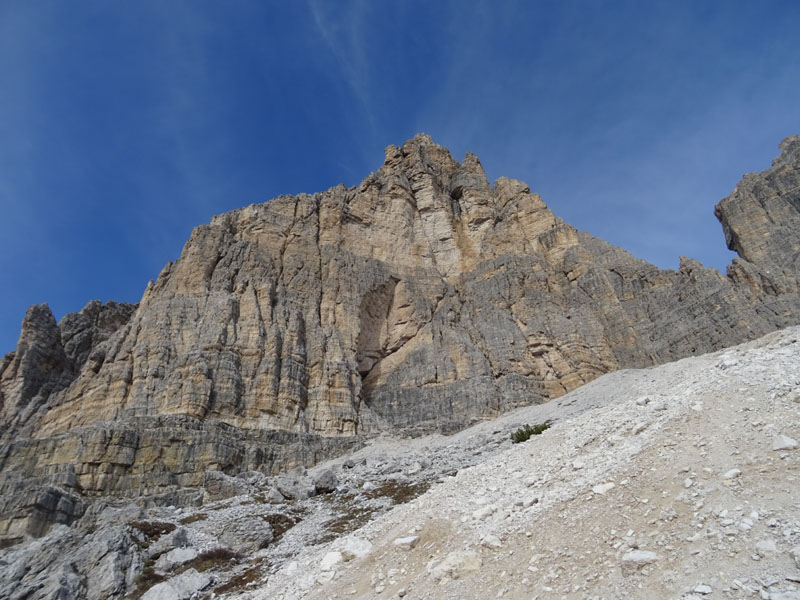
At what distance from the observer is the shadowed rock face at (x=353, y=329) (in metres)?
38.6

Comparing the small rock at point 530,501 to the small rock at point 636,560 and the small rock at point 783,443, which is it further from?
the small rock at point 783,443

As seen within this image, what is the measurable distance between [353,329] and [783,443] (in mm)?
45441

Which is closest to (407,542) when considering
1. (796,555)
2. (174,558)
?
(796,555)

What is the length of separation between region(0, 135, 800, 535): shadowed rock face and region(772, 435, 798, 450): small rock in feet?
109

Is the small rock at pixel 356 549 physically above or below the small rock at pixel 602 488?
below

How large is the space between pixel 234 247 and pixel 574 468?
49.5 meters

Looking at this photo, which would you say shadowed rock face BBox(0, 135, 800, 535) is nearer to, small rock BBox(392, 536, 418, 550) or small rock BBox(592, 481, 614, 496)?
small rock BBox(392, 536, 418, 550)

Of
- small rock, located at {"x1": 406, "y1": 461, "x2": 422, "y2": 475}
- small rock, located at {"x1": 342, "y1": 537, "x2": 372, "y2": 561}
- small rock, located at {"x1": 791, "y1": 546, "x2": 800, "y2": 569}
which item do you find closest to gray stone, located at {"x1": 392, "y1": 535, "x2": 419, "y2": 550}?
small rock, located at {"x1": 342, "y1": 537, "x2": 372, "y2": 561}

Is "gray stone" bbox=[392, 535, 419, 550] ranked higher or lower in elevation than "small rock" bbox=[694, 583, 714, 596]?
higher

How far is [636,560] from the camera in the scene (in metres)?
6.92

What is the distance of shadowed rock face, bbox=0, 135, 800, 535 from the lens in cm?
3862

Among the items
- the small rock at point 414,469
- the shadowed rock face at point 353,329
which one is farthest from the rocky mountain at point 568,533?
the shadowed rock face at point 353,329

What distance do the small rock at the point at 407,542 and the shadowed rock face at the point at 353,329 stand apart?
91.6ft

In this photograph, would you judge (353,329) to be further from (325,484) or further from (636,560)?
(636,560)
